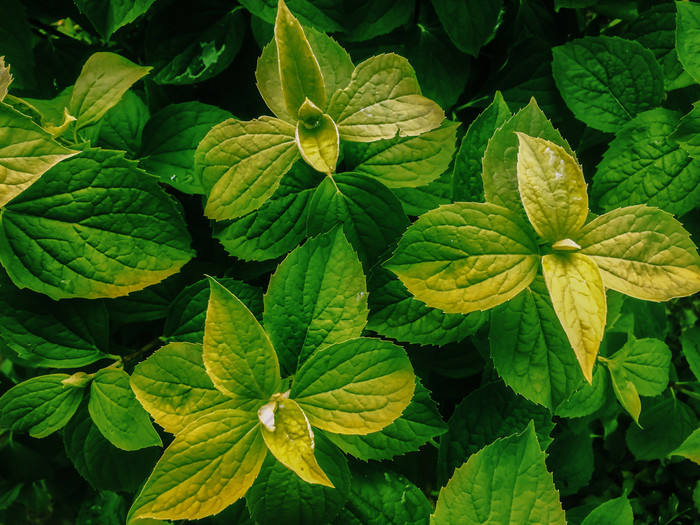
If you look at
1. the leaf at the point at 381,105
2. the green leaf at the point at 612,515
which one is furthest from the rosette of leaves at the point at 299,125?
the green leaf at the point at 612,515

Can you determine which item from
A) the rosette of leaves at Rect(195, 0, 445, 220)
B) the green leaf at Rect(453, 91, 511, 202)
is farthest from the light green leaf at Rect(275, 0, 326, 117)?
the green leaf at Rect(453, 91, 511, 202)

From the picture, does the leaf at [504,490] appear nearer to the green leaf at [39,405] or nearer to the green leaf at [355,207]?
the green leaf at [355,207]

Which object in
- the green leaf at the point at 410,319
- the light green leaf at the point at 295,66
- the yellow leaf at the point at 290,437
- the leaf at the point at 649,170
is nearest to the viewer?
the yellow leaf at the point at 290,437

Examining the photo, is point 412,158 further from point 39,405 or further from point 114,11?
point 39,405

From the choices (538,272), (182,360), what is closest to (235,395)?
(182,360)

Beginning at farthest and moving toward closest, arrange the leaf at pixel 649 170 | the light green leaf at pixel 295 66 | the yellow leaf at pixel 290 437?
the leaf at pixel 649 170, the light green leaf at pixel 295 66, the yellow leaf at pixel 290 437

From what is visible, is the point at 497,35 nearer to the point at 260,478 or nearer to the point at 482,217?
the point at 482,217
